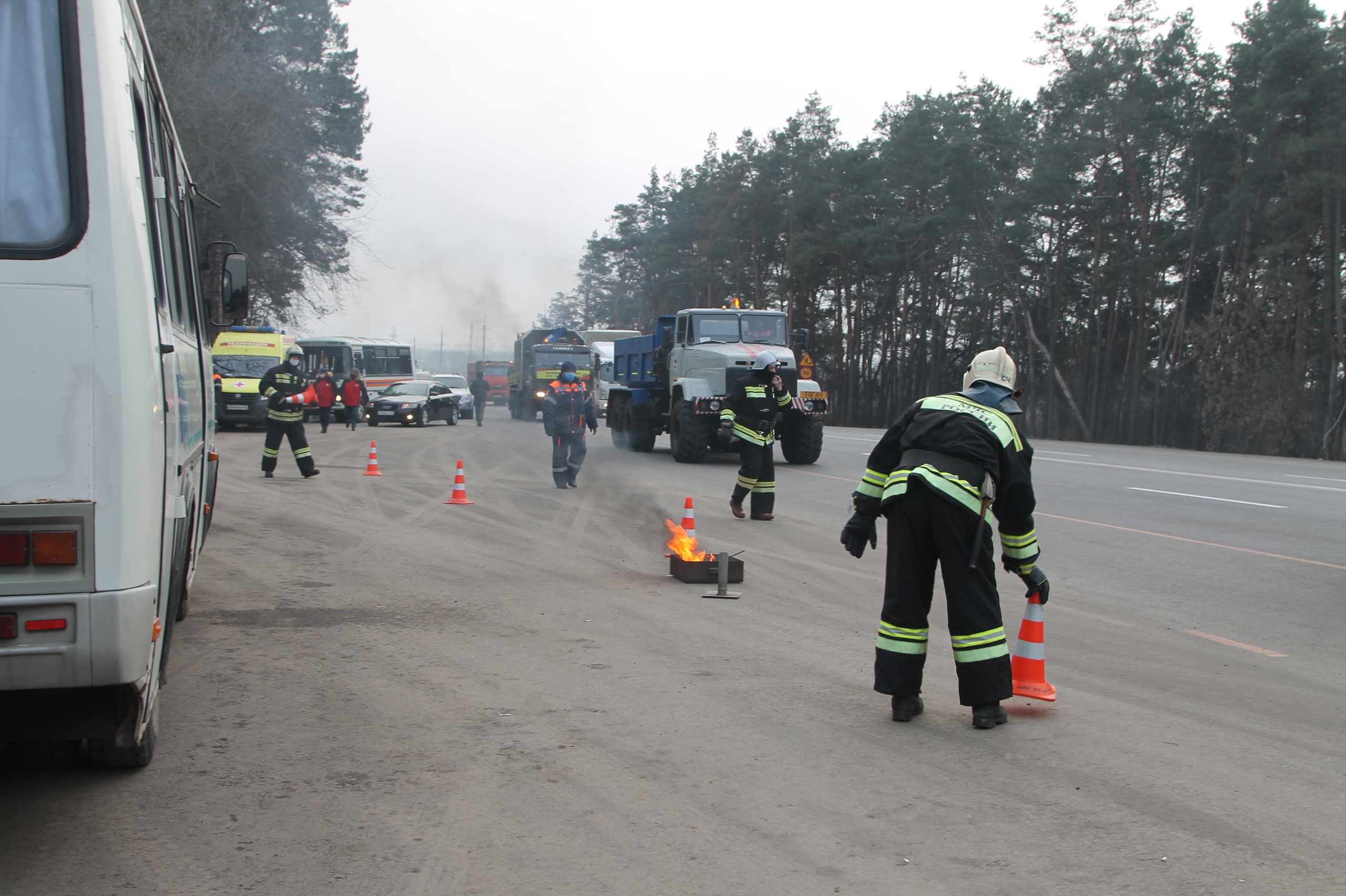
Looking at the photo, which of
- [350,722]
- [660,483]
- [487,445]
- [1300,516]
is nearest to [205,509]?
[350,722]

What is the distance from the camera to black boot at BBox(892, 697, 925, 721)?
525 centimetres

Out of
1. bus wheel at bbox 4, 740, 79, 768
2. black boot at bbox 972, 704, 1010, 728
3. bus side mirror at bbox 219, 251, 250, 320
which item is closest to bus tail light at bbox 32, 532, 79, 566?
bus wheel at bbox 4, 740, 79, 768

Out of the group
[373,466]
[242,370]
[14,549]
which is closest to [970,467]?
[14,549]

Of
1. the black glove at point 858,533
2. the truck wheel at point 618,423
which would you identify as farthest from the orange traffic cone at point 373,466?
the black glove at point 858,533

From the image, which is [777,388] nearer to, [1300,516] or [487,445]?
[1300,516]

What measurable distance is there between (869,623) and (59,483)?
5.38 meters

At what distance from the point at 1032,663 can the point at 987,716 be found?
612 millimetres

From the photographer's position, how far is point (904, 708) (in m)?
5.25

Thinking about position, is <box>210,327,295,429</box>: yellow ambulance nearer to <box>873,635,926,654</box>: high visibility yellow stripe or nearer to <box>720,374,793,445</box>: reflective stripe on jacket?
<box>720,374,793,445</box>: reflective stripe on jacket

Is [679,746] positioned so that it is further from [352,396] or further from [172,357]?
[352,396]

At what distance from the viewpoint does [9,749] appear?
175 inches

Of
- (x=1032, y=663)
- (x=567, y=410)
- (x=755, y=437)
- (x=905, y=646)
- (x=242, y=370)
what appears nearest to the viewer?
(x=905, y=646)

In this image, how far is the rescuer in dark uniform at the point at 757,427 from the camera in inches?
505

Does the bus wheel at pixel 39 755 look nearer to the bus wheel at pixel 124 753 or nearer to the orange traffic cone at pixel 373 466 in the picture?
the bus wheel at pixel 124 753
